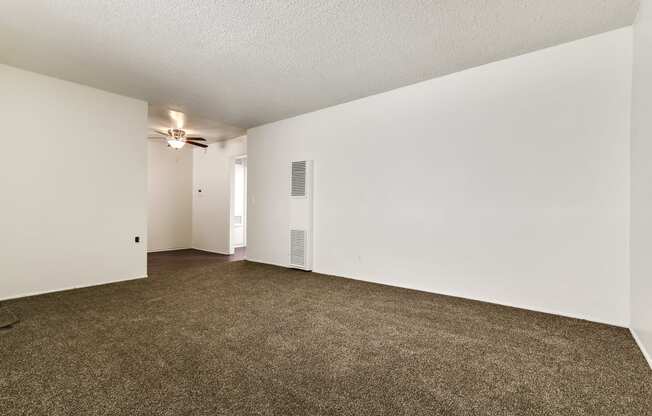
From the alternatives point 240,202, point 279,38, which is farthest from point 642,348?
point 240,202

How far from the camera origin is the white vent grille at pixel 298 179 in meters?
5.07

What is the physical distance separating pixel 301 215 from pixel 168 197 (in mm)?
4398

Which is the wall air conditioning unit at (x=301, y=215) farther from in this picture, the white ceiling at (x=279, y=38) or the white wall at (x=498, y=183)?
the white ceiling at (x=279, y=38)

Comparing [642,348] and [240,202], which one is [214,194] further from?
[642,348]

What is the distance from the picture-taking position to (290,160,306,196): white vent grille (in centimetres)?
507

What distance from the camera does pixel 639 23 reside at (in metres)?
2.46

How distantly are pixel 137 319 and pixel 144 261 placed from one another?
6.86 ft

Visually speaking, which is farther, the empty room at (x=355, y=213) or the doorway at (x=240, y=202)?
the doorway at (x=240, y=202)

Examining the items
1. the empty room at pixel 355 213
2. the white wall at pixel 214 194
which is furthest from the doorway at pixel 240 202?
the empty room at pixel 355 213

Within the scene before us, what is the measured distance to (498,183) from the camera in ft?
10.7

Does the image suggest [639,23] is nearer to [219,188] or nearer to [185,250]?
[219,188]

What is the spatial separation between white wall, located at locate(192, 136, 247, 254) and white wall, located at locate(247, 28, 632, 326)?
3.17m

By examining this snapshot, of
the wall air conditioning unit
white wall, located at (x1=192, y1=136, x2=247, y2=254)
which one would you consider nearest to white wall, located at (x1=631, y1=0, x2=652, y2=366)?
the wall air conditioning unit

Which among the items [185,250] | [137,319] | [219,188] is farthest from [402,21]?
[185,250]
